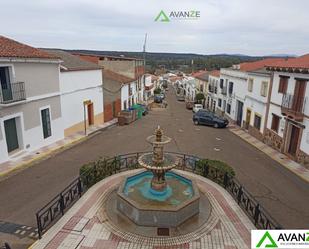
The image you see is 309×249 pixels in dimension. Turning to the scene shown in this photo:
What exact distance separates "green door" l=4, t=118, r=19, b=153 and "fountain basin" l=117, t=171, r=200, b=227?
8.50 meters

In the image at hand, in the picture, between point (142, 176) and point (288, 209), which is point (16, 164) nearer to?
point (142, 176)

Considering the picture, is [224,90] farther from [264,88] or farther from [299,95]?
[299,95]

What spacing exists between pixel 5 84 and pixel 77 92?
24.6 feet

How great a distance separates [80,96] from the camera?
2234 centimetres

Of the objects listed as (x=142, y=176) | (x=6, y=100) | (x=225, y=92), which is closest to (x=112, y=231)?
(x=142, y=176)

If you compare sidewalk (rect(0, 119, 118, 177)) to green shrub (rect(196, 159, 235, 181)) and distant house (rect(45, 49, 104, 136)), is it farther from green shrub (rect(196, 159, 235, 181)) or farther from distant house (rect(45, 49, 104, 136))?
green shrub (rect(196, 159, 235, 181))

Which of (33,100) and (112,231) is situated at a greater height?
(33,100)

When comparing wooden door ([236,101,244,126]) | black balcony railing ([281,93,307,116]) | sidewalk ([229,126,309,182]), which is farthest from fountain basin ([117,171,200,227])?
wooden door ([236,101,244,126])

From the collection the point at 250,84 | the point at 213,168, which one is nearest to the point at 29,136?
the point at 213,168

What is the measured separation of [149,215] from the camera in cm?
860

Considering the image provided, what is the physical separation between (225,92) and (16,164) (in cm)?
2647

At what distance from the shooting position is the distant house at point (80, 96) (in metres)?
20.2

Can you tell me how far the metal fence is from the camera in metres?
8.61

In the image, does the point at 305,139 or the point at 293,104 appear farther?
the point at 293,104
